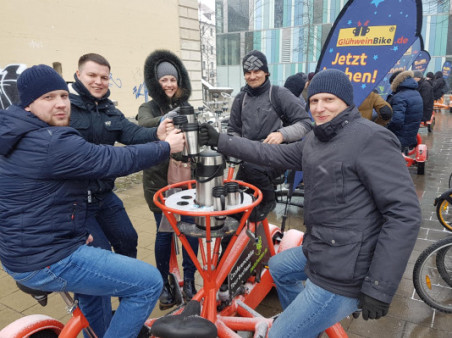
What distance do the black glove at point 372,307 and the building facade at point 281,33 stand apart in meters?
23.1

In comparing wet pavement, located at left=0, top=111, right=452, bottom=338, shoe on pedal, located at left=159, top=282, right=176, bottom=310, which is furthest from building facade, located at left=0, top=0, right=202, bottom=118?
shoe on pedal, located at left=159, top=282, right=176, bottom=310

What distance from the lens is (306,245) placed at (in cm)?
172

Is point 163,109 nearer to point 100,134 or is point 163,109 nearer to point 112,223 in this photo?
point 100,134

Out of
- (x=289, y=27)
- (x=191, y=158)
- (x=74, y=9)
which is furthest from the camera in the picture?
(x=289, y=27)

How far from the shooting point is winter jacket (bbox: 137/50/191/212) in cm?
268

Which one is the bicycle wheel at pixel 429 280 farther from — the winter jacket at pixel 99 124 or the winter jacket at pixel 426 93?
the winter jacket at pixel 426 93

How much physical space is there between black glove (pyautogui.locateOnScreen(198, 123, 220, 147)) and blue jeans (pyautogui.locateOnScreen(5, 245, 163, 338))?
0.78 metres

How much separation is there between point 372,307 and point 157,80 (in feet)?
7.24

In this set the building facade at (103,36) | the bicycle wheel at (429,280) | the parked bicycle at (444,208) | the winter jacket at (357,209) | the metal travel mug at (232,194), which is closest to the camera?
the winter jacket at (357,209)

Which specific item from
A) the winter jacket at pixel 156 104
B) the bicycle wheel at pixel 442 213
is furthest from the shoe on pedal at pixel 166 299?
the bicycle wheel at pixel 442 213

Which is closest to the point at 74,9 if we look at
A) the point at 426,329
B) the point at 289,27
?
the point at 426,329

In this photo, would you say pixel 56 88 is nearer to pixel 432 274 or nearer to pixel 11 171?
pixel 11 171

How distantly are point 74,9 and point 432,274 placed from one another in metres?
8.17

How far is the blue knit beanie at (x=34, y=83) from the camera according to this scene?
1521 millimetres
